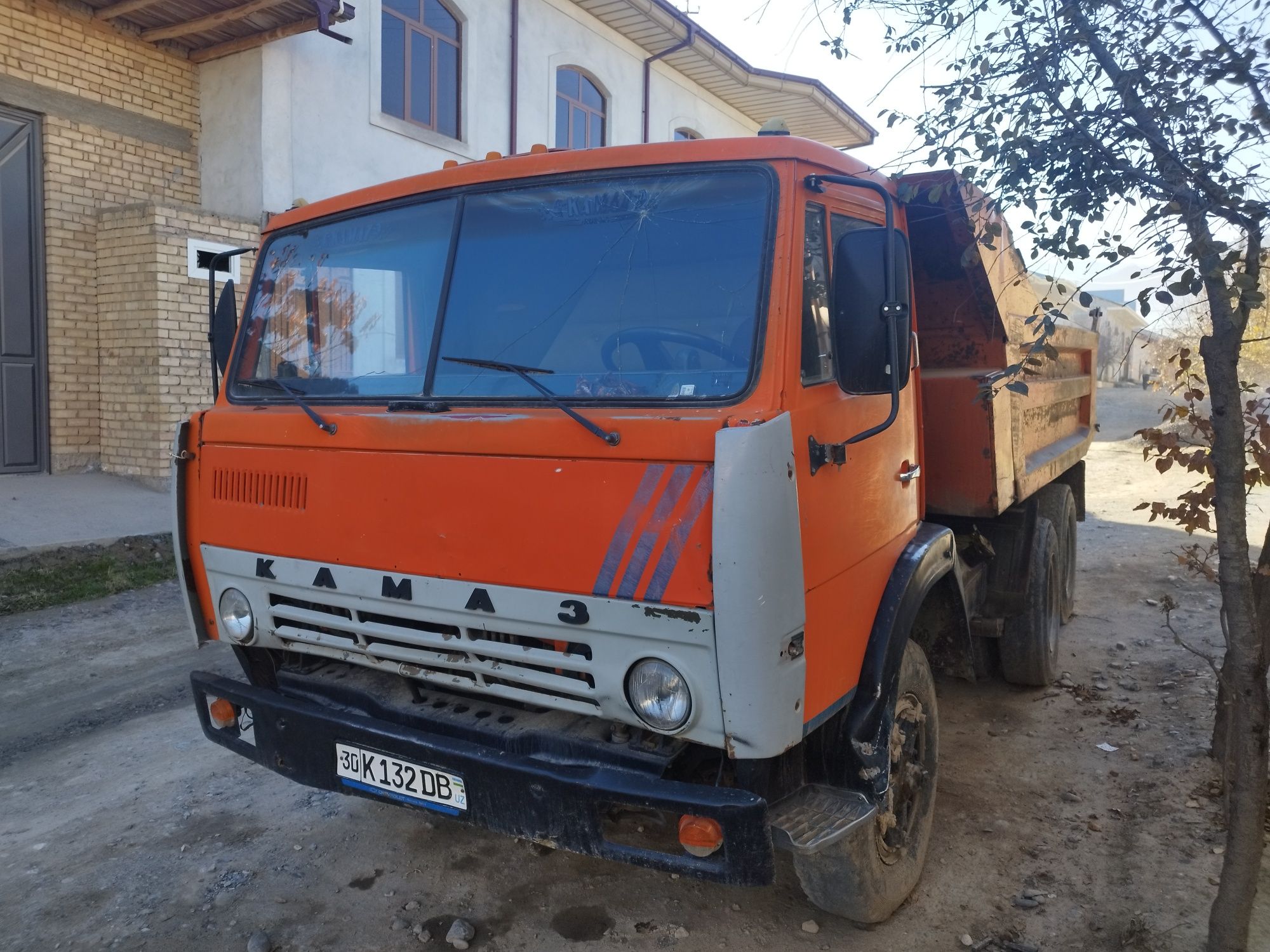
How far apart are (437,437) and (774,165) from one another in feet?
3.73

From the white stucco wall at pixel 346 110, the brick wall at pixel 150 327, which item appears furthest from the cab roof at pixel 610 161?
the white stucco wall at pixel 346 110

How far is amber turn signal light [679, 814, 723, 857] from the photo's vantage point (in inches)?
85.7

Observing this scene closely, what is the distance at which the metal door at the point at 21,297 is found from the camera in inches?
298

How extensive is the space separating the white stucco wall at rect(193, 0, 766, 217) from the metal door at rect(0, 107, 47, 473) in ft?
4.85

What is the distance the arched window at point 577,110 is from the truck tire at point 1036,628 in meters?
9.02

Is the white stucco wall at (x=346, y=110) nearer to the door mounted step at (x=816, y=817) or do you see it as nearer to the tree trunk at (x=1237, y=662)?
the door mounted step at (x=816, y=817)

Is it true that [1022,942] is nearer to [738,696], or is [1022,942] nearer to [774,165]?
[738,696]

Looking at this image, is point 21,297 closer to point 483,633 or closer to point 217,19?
point 217,19

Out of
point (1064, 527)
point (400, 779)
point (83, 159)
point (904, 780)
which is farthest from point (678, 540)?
point (83, 159)

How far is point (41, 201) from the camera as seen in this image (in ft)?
25.6

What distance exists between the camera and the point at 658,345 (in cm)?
245

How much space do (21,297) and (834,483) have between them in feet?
25.8

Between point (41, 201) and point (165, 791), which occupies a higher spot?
point (41, 201)

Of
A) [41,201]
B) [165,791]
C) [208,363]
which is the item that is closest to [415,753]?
[165,791]
